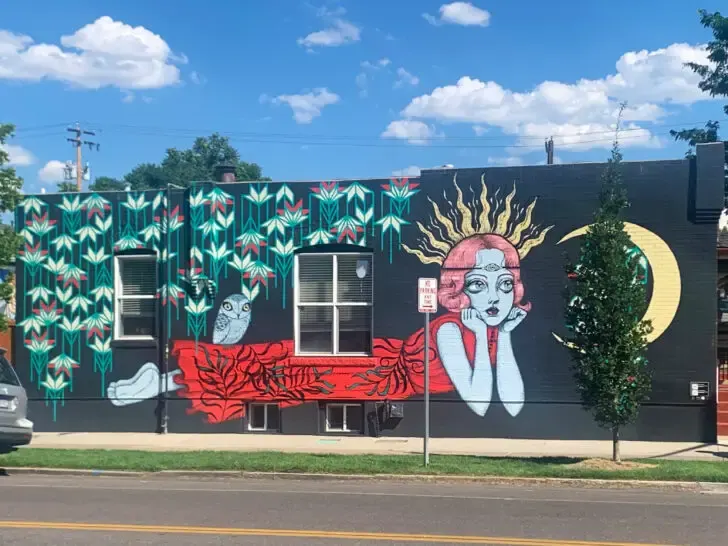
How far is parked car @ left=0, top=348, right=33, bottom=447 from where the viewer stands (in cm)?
1145

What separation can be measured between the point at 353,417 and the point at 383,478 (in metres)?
4.35

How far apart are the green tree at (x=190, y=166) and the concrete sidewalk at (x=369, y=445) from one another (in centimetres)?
4879

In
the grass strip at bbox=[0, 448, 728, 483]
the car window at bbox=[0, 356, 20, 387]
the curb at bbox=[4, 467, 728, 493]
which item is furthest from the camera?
the car window at bbox=[0, 356, 20, 387]

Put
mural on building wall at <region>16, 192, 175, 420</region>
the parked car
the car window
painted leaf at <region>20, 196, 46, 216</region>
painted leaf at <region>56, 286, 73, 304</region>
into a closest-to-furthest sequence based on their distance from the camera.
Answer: the parked car, the car window, mural on building wall at <region>16, 192, 175, 420</region>, painted leaf at <region>56, 286, 73, 304</region>, painted leaf at <region>20, 196, 46, 216</region>

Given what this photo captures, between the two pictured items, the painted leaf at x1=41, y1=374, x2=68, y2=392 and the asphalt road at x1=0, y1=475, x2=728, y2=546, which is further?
the painted leaf at x1=41, y1=374, x2=68, y2=392

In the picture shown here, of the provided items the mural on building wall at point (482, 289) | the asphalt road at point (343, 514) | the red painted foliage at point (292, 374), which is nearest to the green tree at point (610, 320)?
the asphalt road at point (343, 514)

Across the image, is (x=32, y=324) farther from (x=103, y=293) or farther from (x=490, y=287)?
(x=490, y=287)

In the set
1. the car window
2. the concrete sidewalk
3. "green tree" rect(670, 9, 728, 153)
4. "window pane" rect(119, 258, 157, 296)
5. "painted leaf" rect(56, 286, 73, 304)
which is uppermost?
"green tree" rect(670, 9, 728, 153)

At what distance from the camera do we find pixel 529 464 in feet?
36.9

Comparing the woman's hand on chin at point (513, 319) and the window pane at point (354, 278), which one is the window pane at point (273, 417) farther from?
the woman's hand on chin at point (513, 319)

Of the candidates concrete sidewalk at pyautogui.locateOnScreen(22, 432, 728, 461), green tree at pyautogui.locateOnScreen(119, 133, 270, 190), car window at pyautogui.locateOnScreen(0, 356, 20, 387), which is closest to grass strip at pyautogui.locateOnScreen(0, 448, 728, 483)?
concrete sidewalk at pyautogui.locateOnScreen(22, 432, 728, 461)

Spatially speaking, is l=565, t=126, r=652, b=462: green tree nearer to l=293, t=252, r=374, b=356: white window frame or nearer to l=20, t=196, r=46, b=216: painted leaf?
l=293, t=252, r=374, b=356: white window frame

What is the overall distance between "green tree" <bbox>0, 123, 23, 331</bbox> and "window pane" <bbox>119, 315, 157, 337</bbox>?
232cm

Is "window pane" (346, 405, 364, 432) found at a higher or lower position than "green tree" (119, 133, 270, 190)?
lower
